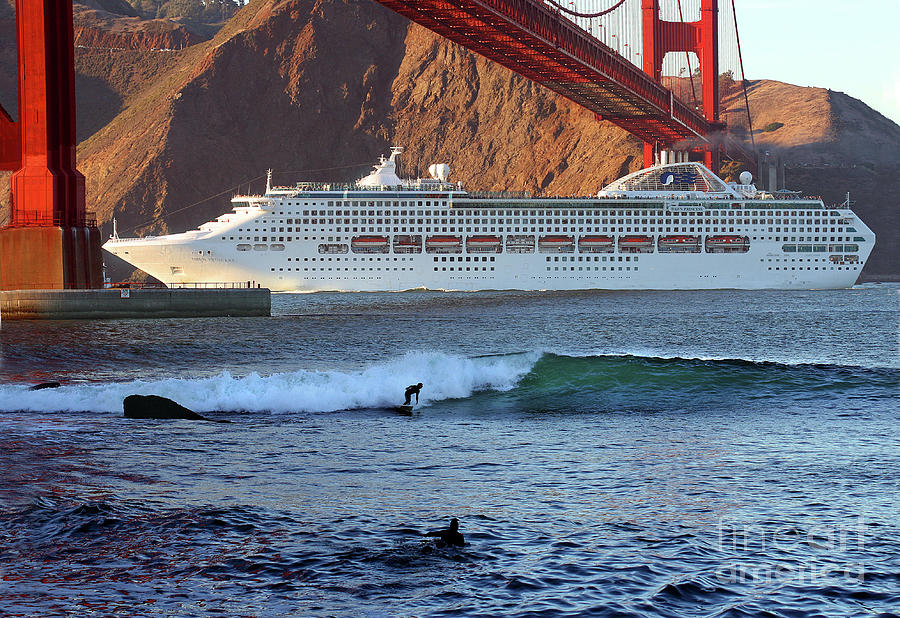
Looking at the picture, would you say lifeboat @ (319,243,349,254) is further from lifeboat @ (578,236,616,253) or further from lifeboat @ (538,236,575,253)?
lifeboat @ (578,236,616,253)

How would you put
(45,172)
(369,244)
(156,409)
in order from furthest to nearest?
1. (369,244)
2. (45,172)
3. (156,409)

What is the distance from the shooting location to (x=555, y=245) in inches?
2411

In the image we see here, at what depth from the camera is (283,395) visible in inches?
535

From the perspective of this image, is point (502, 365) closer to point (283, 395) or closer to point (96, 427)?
point (283, 395)

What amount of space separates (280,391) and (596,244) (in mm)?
49101

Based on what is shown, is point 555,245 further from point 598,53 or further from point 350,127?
point 350,127

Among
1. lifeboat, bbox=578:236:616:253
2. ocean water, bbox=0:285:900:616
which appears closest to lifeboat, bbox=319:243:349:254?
lifeboat, bbox=578:236:616:253

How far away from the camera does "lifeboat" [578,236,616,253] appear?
61312mm

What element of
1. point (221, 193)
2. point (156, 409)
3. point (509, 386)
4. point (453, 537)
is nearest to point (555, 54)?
point (509, 386)

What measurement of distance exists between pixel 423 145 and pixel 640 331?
249ft

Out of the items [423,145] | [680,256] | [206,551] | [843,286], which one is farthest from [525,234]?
[206,551]

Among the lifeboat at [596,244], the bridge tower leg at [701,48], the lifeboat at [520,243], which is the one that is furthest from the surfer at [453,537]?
the bridge tower leg at [701,48]

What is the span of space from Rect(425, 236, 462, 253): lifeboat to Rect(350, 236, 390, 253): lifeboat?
2.28m

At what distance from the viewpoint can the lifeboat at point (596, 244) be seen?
6131 centimetres
